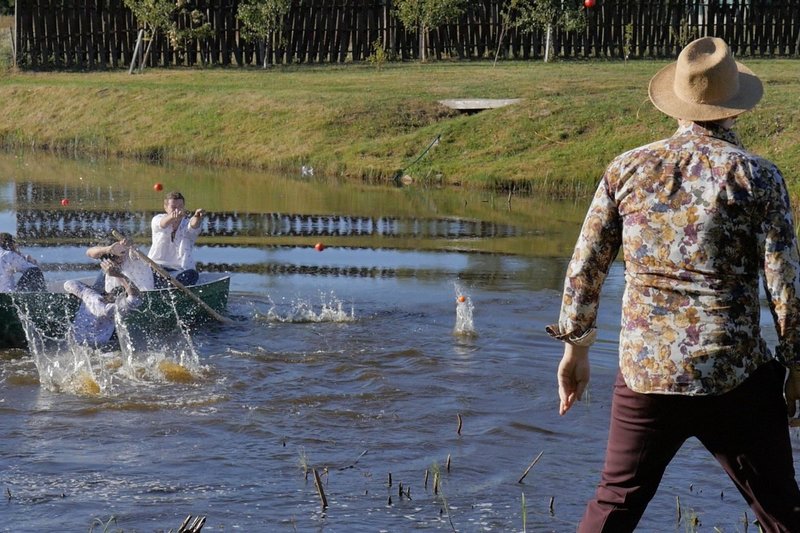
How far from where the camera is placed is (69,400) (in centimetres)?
975

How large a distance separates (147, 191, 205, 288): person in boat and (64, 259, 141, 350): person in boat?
131cm

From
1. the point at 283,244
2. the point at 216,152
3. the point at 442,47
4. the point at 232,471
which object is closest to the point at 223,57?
the point at 442,47

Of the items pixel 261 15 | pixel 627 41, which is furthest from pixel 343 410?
pixel 627 41

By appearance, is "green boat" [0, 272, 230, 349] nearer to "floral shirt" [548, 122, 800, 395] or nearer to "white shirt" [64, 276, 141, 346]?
"white shirt" [64, 276, 141, 346]

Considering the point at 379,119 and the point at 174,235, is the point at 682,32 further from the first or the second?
the point at 174,235

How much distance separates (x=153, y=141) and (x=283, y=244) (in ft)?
40.0

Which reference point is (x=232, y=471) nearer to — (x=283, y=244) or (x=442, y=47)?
(x=283, y=244)

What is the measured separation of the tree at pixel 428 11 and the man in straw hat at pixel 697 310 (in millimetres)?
30738

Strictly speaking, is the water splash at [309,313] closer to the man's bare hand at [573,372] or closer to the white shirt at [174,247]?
the white shirt at [174,247]

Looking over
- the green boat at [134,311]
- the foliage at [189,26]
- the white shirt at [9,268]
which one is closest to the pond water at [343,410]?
the green boat at [134,311]

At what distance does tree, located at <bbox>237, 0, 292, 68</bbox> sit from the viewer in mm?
34875

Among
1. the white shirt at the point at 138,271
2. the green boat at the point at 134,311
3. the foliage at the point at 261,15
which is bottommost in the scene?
the green boat at the point at 134,311

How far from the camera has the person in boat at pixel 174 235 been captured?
13.0 meters

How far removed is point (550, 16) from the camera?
35438mm
